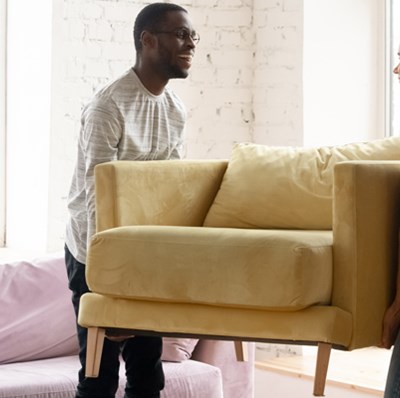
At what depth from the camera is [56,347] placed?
3.16 metres

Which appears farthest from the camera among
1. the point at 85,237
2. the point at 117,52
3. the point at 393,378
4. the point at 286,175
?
the point at 117,52

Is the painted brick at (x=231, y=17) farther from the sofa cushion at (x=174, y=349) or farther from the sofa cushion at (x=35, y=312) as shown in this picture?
the sofa cushion at (x=174, y=349)

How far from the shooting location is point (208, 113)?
455 cm

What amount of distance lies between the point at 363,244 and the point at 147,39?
907 mm

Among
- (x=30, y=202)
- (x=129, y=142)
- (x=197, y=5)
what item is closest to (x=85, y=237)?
(x=129, y=142)

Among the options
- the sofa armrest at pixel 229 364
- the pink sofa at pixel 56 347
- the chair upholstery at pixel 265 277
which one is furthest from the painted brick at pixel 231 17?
the chair upholstery at pixel 265 277

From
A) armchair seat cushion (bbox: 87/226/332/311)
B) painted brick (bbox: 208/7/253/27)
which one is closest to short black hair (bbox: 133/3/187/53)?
armchair seat cushion (bbox: 87/226/332/311)

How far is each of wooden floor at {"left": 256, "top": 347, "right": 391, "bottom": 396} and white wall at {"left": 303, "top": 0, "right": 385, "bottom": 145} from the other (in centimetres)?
92

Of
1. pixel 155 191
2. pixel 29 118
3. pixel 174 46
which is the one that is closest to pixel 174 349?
pixel 155 191

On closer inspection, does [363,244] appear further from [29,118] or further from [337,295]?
[29,118]

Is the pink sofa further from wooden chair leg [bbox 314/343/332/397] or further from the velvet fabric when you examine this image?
wooden chair leg [bbox 314/343/332/397]

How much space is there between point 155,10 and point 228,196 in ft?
1.94

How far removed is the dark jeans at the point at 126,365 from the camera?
2668 mm

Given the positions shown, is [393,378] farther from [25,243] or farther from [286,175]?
[25,243]
